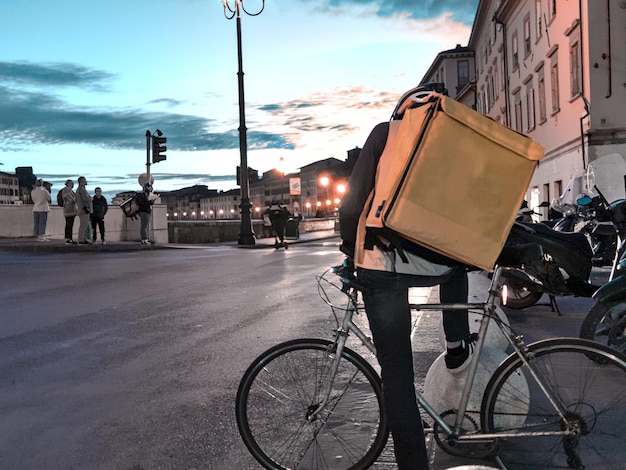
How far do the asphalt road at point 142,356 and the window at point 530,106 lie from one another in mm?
19394

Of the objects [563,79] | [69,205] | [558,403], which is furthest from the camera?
[563,79]

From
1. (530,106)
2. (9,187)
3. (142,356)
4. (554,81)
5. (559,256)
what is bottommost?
(142,356)

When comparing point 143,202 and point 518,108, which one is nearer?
point 143,202

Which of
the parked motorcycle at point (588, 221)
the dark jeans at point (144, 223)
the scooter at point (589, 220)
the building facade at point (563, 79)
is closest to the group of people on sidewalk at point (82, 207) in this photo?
the dark jeans at point (144, 223)

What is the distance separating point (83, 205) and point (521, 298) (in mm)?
15452

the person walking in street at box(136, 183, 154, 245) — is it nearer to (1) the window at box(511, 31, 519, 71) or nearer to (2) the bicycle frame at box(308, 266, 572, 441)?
(1) the window at box(511, 31, 519, 71)

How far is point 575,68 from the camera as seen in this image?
22.0m

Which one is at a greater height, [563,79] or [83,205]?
[563,79]

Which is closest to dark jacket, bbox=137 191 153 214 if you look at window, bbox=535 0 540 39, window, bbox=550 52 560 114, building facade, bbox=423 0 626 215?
building facade, bbox=423 0 626 215

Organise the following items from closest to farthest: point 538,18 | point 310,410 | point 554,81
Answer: point 310,410 → point 554,81 → point 538,18

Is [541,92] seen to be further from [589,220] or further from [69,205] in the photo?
[589,220]

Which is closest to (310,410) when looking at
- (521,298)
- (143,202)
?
(521,298)

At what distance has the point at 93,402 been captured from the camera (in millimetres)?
4637

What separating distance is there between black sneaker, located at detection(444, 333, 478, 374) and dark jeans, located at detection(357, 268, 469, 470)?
24.4 inches
